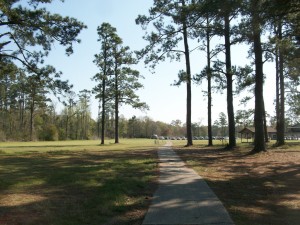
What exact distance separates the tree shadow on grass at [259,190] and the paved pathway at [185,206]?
1.17 feet

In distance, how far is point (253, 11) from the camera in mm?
16609

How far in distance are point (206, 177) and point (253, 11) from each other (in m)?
7.36

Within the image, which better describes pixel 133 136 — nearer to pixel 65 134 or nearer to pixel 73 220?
pixel 65 134

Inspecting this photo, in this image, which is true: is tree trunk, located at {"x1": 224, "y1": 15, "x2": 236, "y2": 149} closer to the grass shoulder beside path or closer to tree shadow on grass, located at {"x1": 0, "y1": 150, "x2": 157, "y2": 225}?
the grass shoulder beside path

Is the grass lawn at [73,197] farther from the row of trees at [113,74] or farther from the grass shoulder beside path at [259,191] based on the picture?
the row of trees at [113,74]

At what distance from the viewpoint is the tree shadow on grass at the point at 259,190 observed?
8062 mm

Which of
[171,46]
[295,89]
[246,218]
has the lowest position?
[246,218]

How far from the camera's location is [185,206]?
849cm

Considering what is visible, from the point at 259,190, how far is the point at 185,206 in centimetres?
380

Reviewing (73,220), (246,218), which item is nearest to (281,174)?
(246,218)

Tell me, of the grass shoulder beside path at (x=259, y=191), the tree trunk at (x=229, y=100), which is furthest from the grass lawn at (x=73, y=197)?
the tree trunk at (x=229, y=100)

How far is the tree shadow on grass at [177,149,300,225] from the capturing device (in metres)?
8.06

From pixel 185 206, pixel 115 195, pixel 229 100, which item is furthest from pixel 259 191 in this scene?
pixel 229 100

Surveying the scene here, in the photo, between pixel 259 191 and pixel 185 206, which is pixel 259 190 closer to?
pixel 259 191
